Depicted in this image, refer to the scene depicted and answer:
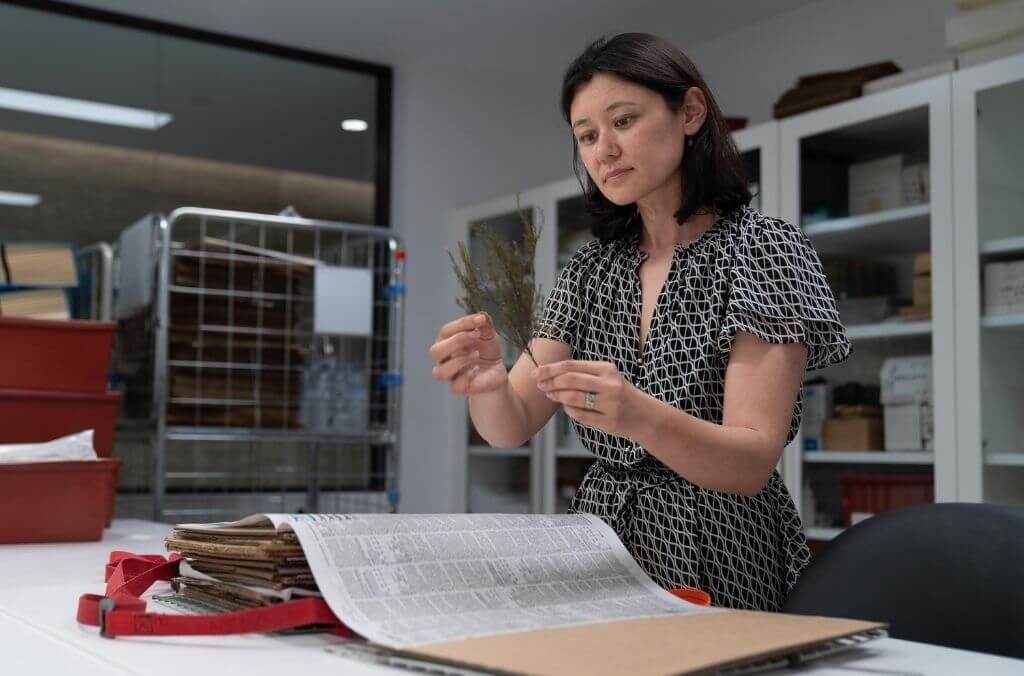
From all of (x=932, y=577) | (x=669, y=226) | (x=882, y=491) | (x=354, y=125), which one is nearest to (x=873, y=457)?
(x=882, y=491)

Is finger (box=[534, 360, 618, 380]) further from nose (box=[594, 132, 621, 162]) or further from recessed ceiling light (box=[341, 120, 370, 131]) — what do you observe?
recessed ceiling light (box=[341, 120, 370, 131])

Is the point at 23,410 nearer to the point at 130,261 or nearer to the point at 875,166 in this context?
the point at 130,261

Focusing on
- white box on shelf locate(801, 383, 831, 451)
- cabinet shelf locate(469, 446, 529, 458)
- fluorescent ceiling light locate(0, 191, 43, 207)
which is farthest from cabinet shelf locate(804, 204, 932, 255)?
fluorescent ceiling light locate(0, 191, 43, 207)

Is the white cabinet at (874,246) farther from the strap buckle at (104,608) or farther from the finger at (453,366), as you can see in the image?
the strap buckle at (104,608)

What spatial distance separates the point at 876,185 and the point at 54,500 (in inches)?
93.0

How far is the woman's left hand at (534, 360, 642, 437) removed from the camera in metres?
0.98

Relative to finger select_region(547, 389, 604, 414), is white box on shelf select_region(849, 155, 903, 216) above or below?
above

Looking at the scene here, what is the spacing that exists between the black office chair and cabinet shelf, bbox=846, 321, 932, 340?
1.83 meters

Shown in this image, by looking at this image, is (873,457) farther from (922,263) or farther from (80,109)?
(80,109)

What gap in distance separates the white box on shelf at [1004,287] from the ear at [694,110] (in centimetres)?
173

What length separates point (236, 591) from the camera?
2.83 ft

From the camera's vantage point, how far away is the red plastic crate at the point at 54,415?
79.7 inches

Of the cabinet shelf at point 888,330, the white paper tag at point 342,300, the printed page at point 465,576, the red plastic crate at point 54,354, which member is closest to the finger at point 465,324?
the printed page at point 465,576

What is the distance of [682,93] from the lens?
128 centimetres
